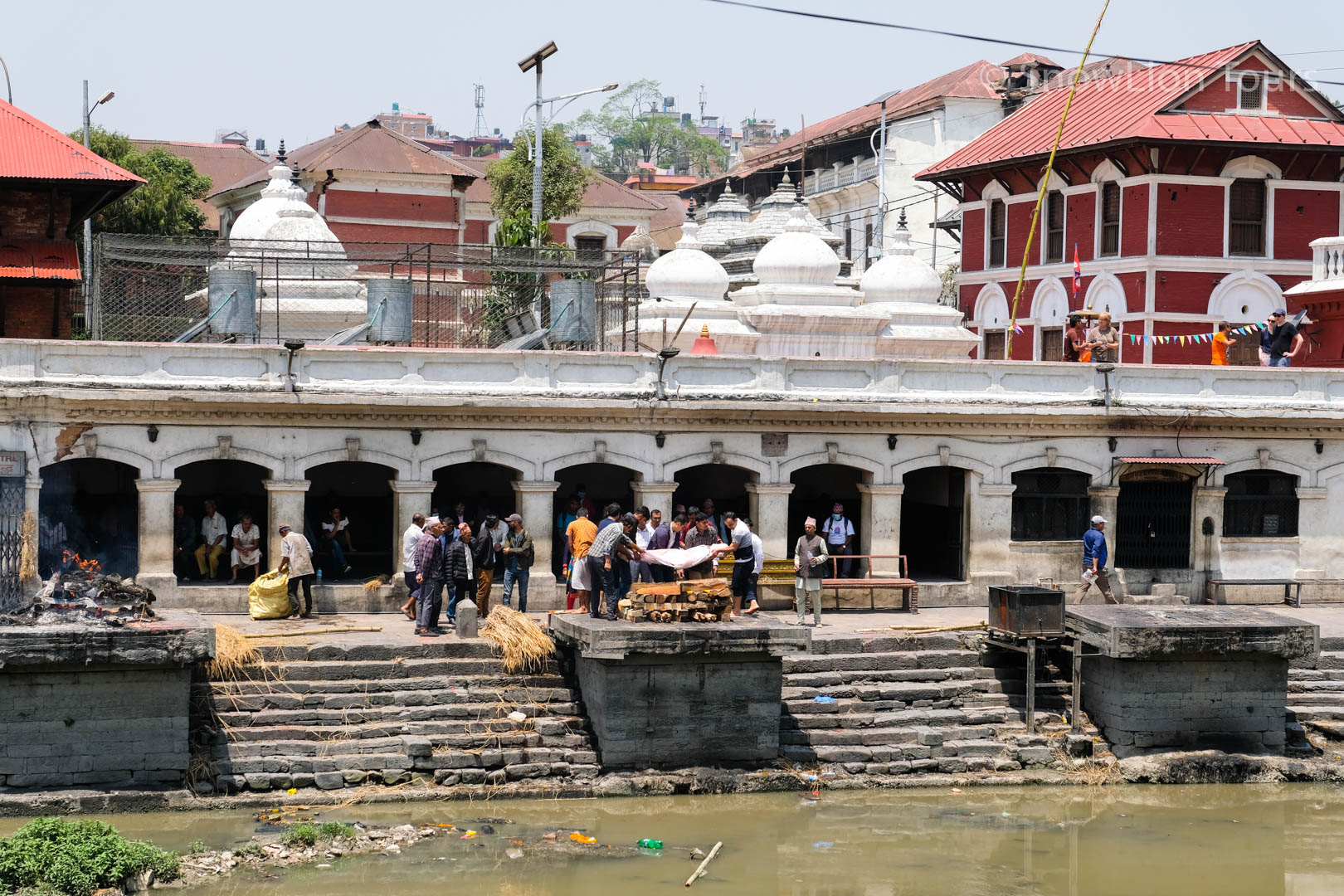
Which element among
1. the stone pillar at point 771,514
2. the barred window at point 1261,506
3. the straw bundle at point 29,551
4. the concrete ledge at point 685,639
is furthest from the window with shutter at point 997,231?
the straw bundle at point 29,551

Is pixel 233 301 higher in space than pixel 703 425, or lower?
higher

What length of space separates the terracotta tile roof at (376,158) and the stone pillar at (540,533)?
2467 cm

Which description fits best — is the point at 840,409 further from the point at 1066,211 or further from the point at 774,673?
the point at 1066,211

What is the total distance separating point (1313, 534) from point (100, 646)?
1710 cm

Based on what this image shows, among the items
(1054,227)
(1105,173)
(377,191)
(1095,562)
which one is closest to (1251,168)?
(1105,173)

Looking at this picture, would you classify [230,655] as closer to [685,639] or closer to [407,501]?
[685,639]

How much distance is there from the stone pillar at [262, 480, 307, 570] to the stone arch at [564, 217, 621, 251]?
32.8m

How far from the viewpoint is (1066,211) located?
35562 mm

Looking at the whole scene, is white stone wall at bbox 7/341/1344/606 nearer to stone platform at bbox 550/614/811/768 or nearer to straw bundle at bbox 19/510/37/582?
straw bundle at bbox 19/510/37/582

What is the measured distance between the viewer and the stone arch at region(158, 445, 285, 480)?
890 inches

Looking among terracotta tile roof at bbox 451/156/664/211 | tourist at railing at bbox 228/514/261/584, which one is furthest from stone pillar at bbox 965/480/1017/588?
terracotta tile roof at bbox 451/156/664/211

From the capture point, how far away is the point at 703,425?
24109 millimetres

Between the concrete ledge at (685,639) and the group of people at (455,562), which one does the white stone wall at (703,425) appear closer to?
the group of people at (455,562)

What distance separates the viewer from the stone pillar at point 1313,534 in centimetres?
2581
